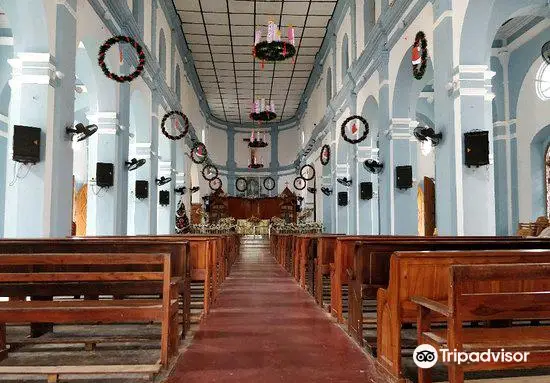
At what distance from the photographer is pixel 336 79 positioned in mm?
17141

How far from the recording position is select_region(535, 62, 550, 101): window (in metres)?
12.6

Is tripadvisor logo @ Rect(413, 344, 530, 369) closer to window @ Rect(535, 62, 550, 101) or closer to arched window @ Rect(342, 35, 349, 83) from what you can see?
window @ Rect(535, 62, 550, 101)

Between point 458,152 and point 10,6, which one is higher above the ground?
point 10,6

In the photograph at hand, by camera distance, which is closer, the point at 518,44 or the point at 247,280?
the point at 247,280

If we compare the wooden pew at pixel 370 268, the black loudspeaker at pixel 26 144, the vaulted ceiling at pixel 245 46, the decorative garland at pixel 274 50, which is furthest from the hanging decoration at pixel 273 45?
the wooden pew at pixel 370 268

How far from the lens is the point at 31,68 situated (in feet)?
23.3

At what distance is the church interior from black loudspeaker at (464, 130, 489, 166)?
29 mm

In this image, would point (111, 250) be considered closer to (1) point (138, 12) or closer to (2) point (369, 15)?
(1) point (138, 12)

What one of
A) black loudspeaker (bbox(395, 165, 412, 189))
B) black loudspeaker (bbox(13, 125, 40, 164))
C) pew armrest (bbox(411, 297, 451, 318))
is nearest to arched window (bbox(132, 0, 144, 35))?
black loudspeaker (bbox(13, 125, 40, 164))

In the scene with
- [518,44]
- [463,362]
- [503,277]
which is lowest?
[463,362]

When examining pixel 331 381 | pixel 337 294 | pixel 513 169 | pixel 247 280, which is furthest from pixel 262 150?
pixel 331 381

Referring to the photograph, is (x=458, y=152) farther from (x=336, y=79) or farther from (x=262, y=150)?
(x=262, y=150)

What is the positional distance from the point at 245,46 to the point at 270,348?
15.7 m

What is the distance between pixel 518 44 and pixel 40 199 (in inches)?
477
